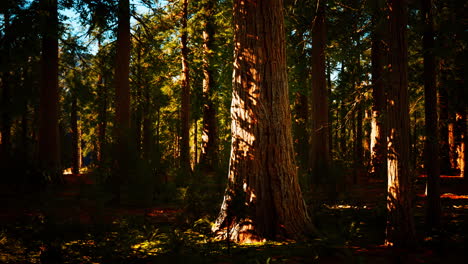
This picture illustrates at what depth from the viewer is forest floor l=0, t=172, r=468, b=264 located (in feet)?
13.3

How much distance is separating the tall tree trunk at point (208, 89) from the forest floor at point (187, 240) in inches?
359

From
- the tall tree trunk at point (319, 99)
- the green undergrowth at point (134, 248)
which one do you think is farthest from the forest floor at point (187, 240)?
the tall tree trunk at point (319, 99)

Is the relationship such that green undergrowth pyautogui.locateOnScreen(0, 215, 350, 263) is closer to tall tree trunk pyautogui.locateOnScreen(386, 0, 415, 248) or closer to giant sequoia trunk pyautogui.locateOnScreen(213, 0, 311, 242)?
giant sequoia trunk pyautogui.locateOnScreen(213, 0, 311, 242)

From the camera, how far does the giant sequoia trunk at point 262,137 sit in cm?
515

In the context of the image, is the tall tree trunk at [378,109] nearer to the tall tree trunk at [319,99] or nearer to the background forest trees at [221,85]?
the background forest trees at [221,85]

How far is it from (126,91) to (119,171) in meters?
4.56

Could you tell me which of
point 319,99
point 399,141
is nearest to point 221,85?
point 319,99

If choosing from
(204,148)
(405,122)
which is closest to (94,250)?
(405,122)

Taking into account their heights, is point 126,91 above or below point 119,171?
above

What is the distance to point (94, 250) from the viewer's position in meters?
4.20

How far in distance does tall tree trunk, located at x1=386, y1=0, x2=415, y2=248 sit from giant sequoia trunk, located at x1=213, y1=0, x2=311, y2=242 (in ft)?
4.61

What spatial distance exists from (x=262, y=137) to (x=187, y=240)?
2061 mm

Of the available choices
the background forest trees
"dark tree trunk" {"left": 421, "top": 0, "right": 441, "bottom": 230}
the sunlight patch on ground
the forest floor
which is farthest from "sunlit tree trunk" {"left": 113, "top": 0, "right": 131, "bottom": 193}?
"dark tree trunk" {"left": 421, "top": 0, "right": 441, "bottom": 230}

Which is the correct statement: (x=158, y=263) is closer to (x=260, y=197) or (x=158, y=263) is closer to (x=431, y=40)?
(x=260, y=197)
